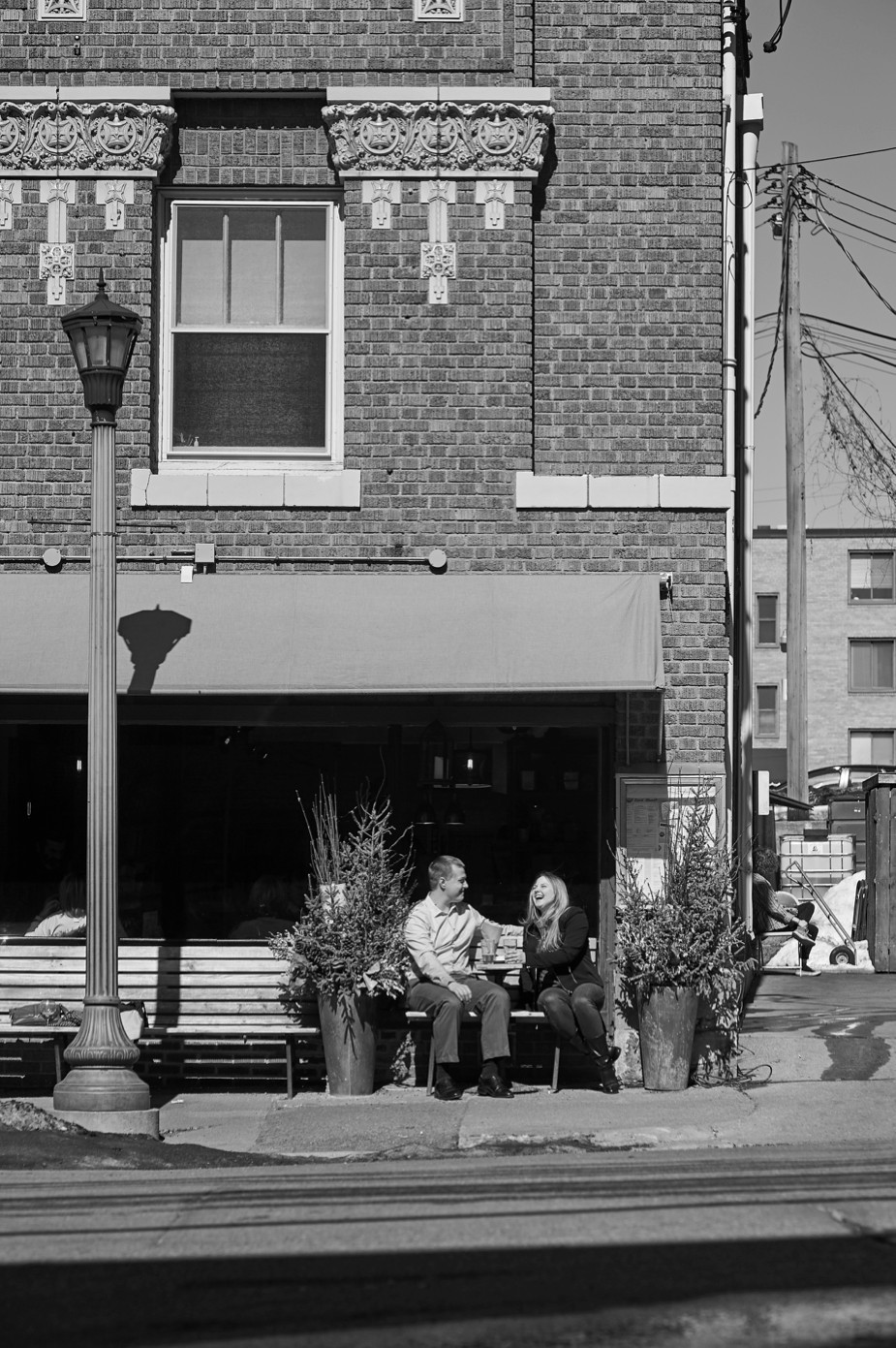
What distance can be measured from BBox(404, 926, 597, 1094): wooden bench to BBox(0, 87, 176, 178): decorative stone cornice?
5.58 m

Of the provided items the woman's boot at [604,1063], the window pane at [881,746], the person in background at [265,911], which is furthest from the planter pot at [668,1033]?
the window pane at [881,746]

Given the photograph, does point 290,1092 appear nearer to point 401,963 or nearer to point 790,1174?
point 401,963

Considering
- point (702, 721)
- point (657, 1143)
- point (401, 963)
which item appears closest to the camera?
point (657, 1143)

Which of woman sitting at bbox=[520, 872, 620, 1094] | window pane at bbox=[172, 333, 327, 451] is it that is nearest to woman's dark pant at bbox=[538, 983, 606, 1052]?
woman sitting at bbox=[520, 872, 620, 1094]

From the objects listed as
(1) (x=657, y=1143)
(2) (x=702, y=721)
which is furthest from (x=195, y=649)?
(1) (x=657, y=1143)

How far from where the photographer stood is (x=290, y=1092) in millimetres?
10289

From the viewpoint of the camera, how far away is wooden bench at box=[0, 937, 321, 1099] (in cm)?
1071

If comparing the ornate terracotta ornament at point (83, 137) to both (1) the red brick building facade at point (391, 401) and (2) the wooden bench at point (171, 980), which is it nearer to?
(1) the red brick building facade at point (391, 401)

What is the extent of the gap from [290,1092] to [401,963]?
40.2 inches

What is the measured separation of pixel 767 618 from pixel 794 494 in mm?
23117

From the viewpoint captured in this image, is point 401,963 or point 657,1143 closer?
point 657,1143

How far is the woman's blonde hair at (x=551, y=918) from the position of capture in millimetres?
10398

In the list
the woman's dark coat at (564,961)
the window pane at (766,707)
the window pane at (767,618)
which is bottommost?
the woman's dark coat at (564,961)

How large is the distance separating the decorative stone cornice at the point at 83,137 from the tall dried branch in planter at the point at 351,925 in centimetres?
450
